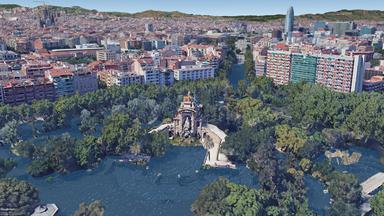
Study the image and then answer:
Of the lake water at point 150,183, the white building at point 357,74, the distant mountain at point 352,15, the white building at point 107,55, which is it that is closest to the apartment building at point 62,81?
the lake water at point 150,183

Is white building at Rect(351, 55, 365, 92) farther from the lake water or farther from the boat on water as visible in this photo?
the boat on water

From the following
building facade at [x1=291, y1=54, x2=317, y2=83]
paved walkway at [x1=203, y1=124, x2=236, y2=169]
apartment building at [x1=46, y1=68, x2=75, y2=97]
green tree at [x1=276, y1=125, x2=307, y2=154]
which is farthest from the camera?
building facade at [x1=291, y1=54, x2=317, y2=83]

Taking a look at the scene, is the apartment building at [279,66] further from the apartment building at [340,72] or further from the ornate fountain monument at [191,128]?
the ornate fountain monument at [191,128]

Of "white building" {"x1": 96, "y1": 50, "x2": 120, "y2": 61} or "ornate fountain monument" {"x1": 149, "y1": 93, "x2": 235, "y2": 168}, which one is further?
"white building" {"x1": 96, "y1": 50, "x2": 120, "y2": 61}

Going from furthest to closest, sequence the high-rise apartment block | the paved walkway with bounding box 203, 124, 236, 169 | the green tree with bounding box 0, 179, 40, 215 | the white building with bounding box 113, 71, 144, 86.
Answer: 1. the white building with bounding box 113, 71, 144, 86
2. the high-rise apartment block
3. the paved walkway with bounding box 203, 124, 236, 169
4. the green tree with bounding box 0, 179, 40, 215

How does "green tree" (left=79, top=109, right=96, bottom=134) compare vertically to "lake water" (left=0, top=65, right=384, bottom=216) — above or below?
above

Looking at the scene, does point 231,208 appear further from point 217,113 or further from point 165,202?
point 217,113

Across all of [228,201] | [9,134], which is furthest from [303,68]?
[9,134]

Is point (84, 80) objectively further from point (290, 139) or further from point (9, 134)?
point (290, 139)

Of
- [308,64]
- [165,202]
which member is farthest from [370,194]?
[308,64]

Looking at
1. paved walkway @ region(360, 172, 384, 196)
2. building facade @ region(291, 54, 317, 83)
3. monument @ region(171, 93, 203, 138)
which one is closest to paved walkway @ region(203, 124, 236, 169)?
monument @ region(171, 93, 203, 138)
